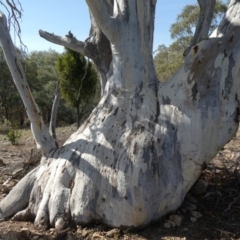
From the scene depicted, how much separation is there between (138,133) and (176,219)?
84 cm

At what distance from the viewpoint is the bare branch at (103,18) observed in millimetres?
3118

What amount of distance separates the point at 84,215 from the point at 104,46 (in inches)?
71.8

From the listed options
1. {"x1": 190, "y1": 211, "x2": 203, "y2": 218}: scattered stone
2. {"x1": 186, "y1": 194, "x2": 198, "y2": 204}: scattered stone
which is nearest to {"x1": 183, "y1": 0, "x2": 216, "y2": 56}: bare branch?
{"x1": 186, "y1": 194, "x2": 198, "y2": 204}: scattered stone

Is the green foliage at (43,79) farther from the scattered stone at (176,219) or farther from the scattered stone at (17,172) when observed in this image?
the scattered stone at (176,219)

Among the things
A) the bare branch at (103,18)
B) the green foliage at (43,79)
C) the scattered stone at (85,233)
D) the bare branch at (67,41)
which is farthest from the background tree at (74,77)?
the scattered stone at (85,233)

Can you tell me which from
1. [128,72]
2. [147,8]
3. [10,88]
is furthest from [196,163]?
[10,88]

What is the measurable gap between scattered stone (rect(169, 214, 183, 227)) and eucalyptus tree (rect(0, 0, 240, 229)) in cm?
8

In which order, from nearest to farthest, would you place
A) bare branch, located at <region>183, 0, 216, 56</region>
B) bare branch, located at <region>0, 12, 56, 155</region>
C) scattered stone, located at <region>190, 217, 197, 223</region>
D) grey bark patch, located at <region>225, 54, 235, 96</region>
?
grey bark patch, located at <region>225, 54, 235, 96</region> → scattered stone, located at <region>190, 217, 197, 223</region> → bare branch, located at <region>0, 12, 56, 155</region> → bare branch, located at <region>183, 0, 216, 56</region>

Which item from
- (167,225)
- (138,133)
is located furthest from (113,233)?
(138,133)

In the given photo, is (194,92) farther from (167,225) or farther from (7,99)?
(7,99)

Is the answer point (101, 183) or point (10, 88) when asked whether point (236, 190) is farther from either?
point (10, 88)

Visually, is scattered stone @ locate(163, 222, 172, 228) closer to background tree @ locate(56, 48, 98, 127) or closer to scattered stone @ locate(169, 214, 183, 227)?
scattered stone @ locate(169, 214, 183, 227)

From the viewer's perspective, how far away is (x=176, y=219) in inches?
135

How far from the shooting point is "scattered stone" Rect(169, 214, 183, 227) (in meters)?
3.41
